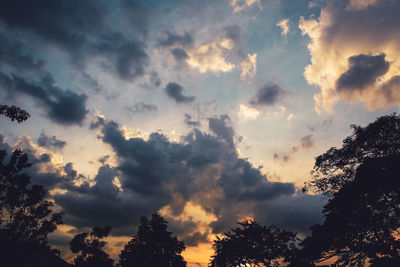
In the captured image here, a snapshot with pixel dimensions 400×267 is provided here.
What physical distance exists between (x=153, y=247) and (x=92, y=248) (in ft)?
54.3

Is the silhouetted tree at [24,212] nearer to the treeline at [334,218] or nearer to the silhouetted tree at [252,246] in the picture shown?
the treeline at [334,218]

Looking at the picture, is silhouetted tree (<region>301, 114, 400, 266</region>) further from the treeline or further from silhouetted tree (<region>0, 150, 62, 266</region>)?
silhouetted tree (<region>0, 150, 62, 266</region>)

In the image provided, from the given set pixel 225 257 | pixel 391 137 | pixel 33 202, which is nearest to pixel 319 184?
pixel 391 137

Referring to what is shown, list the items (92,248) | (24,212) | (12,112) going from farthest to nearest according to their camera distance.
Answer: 1. (92,248)
2. (24,212)
3. (12,112)

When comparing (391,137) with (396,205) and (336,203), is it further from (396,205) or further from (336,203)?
(336,203)

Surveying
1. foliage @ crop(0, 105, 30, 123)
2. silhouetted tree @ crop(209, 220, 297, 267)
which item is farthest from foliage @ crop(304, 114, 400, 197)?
foliage @ crop(0, 105, 30, 123)

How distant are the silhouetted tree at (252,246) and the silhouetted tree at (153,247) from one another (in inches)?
413

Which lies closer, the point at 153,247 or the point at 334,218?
the point at 334,218

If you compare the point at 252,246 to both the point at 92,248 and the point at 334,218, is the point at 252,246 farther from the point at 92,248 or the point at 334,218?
the point at 92,248

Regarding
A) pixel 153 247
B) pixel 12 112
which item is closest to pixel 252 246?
pixel 153 247

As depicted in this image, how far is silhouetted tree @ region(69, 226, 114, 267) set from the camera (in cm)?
4547

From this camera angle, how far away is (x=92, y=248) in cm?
4791

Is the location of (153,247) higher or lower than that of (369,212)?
lower

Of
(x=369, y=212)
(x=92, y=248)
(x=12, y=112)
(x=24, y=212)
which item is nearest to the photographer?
(x=12, y=112)
